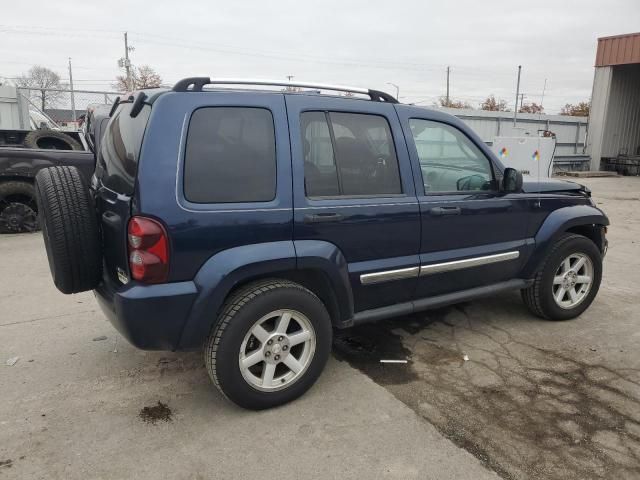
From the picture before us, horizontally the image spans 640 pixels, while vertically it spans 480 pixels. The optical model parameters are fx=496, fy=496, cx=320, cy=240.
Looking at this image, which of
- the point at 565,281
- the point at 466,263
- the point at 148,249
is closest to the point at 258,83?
the point at 148,249

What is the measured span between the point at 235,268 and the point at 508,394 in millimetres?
1914

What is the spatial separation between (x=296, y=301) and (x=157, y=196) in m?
0.97

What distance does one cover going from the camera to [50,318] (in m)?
4.40

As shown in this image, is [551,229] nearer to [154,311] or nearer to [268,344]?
[268,344]

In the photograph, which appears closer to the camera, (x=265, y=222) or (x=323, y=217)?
(x=265, y=222)

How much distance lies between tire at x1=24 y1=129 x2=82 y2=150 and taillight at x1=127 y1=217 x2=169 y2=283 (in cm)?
759

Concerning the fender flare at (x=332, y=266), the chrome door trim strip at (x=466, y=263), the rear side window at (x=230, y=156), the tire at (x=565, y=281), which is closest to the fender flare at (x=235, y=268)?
the fender flare at (x=332, y=266)

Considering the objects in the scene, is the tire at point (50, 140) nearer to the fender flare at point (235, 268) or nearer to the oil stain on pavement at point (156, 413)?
the oil stain on pavement at point (156, 413)

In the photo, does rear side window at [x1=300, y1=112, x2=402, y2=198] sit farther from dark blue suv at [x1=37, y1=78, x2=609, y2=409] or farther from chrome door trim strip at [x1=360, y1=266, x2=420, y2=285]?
chrome door trim strip at [x1=360, y1=266, x2=420, y2=285]

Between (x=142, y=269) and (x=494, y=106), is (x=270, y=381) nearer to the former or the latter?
(x=142, y=269)

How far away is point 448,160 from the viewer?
12.6 ft

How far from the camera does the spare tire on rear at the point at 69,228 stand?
2779 millimetres

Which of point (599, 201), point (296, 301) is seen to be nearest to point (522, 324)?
point (296, 301)

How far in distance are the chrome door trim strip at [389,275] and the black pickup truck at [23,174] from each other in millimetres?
5422
